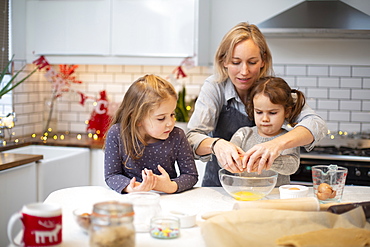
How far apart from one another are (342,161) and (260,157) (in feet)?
5.18

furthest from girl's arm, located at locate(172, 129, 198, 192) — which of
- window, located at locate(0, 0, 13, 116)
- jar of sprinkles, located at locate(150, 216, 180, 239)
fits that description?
window, located at locate(0, 0, 13, 116)

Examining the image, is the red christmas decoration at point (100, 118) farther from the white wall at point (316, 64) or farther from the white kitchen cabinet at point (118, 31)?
the white wall at point (316, 64)

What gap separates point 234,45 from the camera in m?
2.30

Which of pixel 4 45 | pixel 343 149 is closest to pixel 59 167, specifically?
pixel 4 45

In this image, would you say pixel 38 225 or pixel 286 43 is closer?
pixel 38 225

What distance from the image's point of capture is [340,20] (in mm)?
3408

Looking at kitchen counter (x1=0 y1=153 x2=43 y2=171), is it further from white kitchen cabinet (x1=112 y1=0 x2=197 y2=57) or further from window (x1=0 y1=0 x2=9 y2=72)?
white kitchen cabinet (x1=112 y1=0 x2=197 y2=57)

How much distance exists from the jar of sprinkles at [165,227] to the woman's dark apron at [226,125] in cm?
100

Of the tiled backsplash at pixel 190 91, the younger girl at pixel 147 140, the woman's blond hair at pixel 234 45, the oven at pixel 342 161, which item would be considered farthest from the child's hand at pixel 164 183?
the tiled backsplash at pixel 190 91

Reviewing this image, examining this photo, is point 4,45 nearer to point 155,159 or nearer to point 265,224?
point 155,159

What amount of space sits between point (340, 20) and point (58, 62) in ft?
7.17

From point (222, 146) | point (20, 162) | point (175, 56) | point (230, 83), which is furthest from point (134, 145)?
point (175, 56)

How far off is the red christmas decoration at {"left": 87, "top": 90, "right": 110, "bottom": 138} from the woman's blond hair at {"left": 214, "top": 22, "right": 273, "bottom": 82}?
178cm

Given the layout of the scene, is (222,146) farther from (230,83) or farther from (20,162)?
(20,162)
